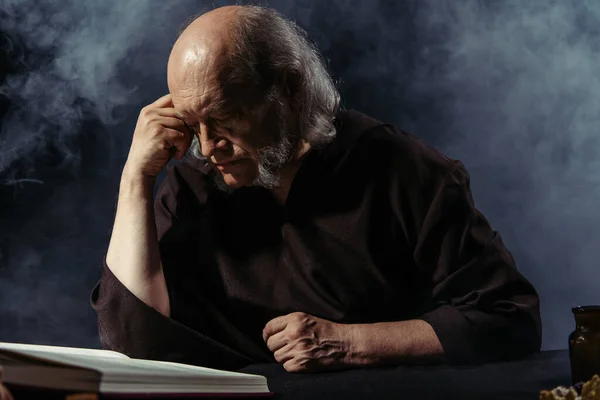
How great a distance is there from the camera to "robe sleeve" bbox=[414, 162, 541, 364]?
72.0 inches

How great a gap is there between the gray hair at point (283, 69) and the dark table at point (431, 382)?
26.3 inches

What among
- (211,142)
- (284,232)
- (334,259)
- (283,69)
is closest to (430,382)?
(334,259)

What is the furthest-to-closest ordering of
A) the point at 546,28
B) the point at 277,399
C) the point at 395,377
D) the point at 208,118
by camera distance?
1. the point at 546,28
2. the point at 208,118
3. the point at 395,377
4. the point at 277,399

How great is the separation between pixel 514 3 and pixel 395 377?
1.38m

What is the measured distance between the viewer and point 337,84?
2.49m

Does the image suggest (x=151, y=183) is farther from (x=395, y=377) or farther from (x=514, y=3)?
(x=514, y=3)

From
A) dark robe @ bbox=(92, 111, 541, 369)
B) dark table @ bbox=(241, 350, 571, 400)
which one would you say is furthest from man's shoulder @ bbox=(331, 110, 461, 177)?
dark table @ bbox=(241, 350, 571, 400)

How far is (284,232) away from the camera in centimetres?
211

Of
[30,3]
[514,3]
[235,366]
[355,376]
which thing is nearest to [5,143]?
[30,3]

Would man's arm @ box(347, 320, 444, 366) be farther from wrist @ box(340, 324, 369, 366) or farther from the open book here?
the open book

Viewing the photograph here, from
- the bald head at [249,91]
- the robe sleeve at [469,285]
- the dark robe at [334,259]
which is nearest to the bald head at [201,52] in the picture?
the bald head at [249,91]

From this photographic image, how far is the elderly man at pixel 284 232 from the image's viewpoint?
1.88m

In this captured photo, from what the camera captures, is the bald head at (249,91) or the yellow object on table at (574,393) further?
the bald head at (249,91)

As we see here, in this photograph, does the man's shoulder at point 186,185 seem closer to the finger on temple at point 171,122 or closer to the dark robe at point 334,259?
the dark robe at point 334,259
